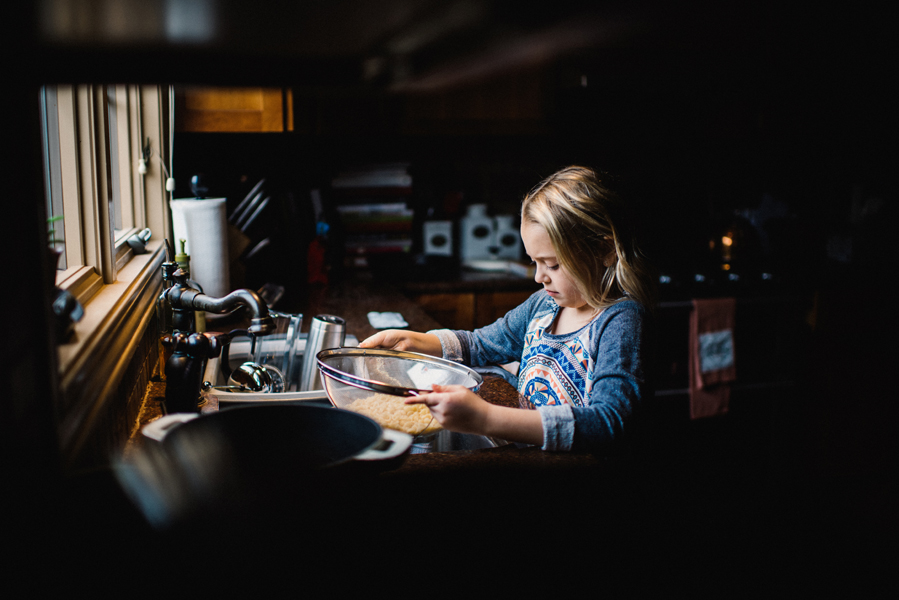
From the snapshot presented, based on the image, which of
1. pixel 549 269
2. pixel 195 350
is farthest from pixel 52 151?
pixel 549 269

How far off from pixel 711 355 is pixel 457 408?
83.7 inches

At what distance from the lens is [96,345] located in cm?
78

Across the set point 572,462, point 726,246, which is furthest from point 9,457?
point 726,246

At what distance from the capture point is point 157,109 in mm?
2135

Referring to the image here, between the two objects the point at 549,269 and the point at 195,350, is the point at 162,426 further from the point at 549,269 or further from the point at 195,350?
the point at 549,269

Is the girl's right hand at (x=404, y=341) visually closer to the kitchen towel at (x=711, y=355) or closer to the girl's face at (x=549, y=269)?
the girl's face at (x=549, y=269)

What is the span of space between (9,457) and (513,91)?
107 inches

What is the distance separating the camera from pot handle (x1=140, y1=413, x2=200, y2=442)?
63 centimetres

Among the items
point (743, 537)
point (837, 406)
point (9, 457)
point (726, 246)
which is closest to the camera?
point (9, 457)

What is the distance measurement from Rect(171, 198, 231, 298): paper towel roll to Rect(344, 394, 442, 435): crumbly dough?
1.13 meters

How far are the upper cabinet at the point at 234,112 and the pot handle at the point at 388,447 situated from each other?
2174mm

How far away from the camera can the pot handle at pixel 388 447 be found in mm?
614

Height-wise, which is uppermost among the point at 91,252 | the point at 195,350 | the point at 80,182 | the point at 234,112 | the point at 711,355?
the point at 234,112

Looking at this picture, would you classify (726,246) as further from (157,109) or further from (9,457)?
(9,457)
